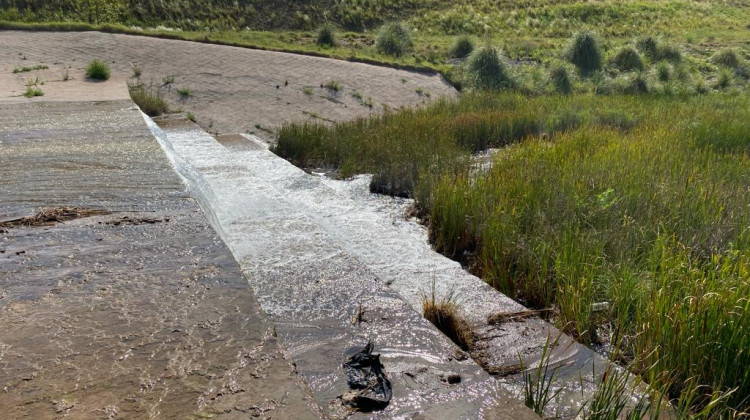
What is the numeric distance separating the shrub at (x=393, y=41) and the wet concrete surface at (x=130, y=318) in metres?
21.0

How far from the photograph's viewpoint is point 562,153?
837 cm

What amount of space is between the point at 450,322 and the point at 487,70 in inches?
677

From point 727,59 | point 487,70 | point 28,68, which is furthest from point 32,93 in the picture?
point 727,59

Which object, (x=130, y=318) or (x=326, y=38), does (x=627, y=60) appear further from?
(x=130, y=318)

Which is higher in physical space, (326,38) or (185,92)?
(326,38)

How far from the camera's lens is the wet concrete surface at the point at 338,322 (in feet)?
9.81

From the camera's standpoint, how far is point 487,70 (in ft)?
66.8

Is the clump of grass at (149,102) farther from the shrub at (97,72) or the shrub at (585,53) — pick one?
the shrub at (585,53)

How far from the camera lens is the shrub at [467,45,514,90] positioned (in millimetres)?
19797

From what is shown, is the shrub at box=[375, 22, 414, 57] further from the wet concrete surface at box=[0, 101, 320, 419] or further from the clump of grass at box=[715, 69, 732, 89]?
the wet concrete surface at box=[0, 101, 320, 419]

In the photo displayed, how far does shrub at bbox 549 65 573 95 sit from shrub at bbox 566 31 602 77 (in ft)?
9.58

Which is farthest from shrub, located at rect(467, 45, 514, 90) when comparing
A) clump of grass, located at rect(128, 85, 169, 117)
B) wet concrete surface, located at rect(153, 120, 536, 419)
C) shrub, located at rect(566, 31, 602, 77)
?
wet concrete surface, located at rect(153, 120, 536, 419)

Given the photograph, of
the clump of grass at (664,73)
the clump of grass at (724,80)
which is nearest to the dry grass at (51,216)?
the clump of grass at (664,73)

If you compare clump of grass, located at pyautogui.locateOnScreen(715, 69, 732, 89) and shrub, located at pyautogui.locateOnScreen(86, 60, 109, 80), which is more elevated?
shrub, located at pyautogui.locateOnScreen(86, 60, 109, 80)
